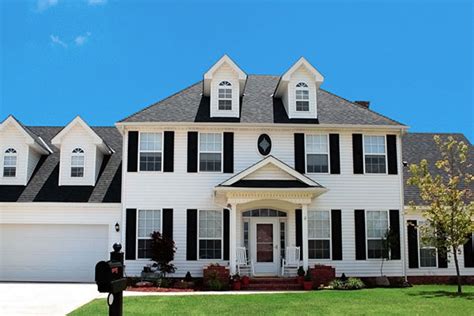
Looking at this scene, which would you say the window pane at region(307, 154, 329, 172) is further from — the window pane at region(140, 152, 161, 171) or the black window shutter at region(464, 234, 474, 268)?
the black window shutter at region(464, 234, 474, 268)

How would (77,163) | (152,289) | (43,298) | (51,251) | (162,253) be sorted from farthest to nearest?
1. (77,163)
2. (51,251)
3. (162,253)
4. (152,289)
5. (43,298)

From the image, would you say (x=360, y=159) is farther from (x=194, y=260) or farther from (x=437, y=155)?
(x=194, y=260)

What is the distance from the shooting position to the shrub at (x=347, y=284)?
1928 centimetres

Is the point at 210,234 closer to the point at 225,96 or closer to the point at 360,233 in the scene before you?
the point at 225,96

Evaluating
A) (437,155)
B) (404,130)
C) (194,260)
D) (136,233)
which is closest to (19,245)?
(136,233)

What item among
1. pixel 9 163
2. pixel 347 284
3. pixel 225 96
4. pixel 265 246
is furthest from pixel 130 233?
pixel 347 284

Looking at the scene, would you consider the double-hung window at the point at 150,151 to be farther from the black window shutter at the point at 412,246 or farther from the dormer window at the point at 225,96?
the black window shutter at the point at 412,246

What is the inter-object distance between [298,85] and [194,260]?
8495mm

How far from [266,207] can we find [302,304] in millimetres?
7812

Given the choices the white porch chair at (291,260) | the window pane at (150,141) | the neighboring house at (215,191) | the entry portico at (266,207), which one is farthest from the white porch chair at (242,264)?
the window pane at (150,141)

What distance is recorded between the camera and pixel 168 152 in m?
22.0

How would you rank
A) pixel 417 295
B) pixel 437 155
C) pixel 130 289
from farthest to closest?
pixel 437 155 < pixel 130 289 < pixel 417 295

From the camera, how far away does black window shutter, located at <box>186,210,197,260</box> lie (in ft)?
69.8

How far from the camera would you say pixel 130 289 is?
18.9m
